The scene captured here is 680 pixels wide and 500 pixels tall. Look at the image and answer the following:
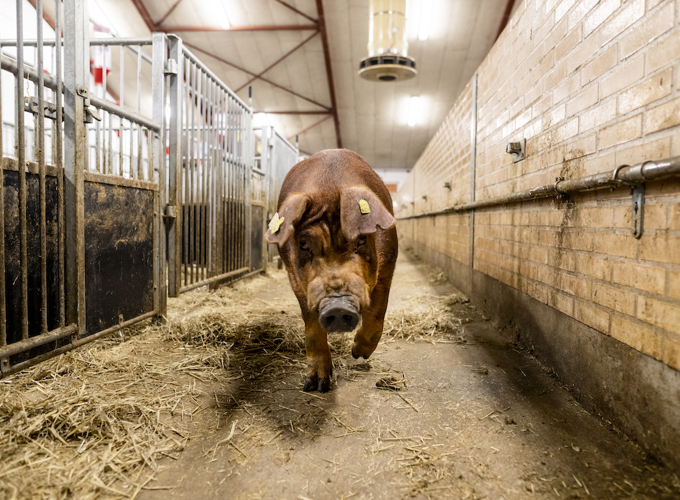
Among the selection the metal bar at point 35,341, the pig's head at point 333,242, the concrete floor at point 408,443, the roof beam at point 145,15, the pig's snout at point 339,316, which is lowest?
the concrete floor at point 408,443

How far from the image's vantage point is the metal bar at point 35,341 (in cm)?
220

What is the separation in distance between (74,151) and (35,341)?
1.14 meters

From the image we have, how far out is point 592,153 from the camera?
2332mm

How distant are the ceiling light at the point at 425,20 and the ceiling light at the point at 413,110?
305 cm

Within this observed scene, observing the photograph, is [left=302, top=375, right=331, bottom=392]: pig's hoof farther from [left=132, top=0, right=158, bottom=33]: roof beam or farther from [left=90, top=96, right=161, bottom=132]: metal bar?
[left=132, top=0, right=158, bottom=33]: roof beam

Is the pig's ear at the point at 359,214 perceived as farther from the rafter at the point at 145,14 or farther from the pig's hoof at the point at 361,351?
the rafter at the point at 145,14

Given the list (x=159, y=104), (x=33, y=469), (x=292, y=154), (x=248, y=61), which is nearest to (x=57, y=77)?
(x=159, y=104)

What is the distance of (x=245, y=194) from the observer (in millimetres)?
6309

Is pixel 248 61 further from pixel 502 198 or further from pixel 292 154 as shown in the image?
pixel 502 198

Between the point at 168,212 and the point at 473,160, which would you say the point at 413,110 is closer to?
the point at 473,160

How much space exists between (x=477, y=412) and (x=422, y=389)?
0.38 meters

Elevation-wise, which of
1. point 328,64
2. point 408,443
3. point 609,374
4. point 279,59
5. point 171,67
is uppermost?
point 279,59

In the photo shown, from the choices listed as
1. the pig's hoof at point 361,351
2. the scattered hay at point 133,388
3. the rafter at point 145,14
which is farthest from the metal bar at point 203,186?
the rafter at point 145,14

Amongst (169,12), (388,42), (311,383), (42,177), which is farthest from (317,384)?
(169,12)
